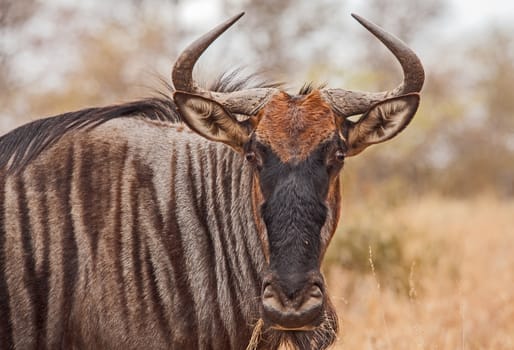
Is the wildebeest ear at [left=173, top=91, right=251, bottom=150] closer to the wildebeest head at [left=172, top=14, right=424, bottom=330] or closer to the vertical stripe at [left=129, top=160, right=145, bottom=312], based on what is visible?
the wildebeest head at [left=172, top=14, right=424, bottom=330]

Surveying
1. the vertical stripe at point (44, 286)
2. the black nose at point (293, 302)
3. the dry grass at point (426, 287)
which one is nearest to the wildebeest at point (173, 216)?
the vertical stripe at point (44, 286)

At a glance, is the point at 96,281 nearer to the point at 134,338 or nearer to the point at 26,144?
the point at 134,338

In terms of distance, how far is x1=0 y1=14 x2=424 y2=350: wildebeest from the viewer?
4.04 metres

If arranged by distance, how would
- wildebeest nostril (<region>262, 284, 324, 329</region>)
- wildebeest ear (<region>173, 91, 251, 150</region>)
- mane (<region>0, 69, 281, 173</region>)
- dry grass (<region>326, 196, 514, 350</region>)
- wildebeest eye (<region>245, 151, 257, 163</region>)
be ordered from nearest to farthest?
wildebeest nostril (<region>262, 284, 324, 329</region>), wildebeest eye (<region>245, 151, 257, 163</region>), wildebeest ear (<region>173, 91, 251, 150</region>), mane (<region>0, 69, 281, 173</region>), dry grass (<region>326, 196, 514, 350</region>)

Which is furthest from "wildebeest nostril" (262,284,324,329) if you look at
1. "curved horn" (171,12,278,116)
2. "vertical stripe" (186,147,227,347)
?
"curved horn" (171,12,278,116)

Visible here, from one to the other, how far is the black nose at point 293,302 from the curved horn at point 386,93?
1.01 m

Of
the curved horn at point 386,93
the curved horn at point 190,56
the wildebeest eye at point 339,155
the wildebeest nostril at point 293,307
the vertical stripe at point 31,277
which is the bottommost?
the wildebeest nostril at point 293,307

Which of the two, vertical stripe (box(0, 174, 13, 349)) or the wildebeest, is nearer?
the wildebeest

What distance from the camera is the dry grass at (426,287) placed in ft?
20.4

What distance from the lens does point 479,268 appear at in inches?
364

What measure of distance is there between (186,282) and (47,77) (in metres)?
14.8

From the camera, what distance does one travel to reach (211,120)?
4145 mm

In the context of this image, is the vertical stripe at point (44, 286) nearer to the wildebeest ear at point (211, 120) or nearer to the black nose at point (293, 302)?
the wildebeest ear at point (211, 120)

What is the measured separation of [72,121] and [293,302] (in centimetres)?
169
